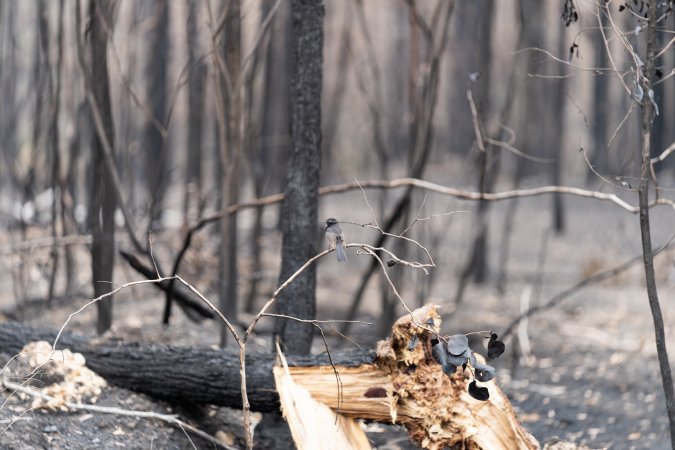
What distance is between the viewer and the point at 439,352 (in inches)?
126

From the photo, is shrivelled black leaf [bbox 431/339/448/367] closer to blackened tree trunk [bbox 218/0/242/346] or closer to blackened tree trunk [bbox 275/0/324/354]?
blackened tree trunk [bbox 275/0/324/354]

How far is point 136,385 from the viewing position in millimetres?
3959

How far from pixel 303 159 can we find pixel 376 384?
47.9 inches

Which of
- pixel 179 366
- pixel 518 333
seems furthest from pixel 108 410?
pixel 518 333

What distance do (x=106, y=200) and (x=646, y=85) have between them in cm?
333

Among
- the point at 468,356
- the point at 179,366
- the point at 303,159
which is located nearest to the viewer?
the point at 468,356

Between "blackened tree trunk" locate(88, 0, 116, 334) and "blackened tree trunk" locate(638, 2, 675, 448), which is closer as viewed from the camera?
"blackened tree trunk" locate(638, 2, 675, 448)

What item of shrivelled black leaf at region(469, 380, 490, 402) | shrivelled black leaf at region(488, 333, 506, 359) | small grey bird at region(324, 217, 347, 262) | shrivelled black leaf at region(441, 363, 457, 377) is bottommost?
shrivelled black leaf at region(469, 380, 490, 402)

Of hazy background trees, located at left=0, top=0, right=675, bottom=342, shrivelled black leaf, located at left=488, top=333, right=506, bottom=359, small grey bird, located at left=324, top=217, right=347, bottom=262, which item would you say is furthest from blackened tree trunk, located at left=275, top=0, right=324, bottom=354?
shrivelled black leaf, located at left=488, top=333, right=506, bottom=359

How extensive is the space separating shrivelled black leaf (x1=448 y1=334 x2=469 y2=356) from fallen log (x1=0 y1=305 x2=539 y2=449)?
14 centimetres

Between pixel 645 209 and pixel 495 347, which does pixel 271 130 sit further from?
pixel 495 347

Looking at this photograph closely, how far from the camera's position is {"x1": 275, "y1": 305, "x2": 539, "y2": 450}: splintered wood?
341 cm

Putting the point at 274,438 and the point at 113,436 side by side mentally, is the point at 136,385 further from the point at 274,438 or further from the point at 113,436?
the point at 274,438

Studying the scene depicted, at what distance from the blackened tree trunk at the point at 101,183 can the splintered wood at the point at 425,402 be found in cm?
204
